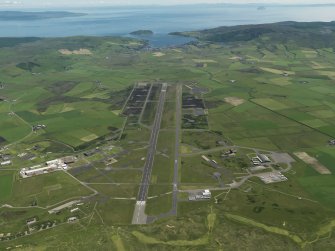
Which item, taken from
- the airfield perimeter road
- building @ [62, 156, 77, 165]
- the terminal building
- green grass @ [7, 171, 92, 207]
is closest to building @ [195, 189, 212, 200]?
the airfield perimeter road

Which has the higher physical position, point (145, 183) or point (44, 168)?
point (44, 168)

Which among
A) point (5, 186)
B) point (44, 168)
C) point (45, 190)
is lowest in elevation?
point (5, 186)

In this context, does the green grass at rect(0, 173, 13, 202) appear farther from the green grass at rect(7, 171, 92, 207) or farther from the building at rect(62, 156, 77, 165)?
the building at rect(62, 156, 77, 165)

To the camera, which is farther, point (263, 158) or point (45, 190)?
point (263, 158)

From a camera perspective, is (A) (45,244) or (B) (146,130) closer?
(A) (45,244)

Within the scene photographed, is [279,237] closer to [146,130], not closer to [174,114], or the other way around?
[146,130]

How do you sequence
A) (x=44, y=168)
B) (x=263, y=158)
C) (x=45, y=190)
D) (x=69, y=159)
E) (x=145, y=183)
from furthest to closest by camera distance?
A: (x=69, y=159), (x=263, y=158), (x=44, y=168), (x=145, y=183), (x=45, y=190)

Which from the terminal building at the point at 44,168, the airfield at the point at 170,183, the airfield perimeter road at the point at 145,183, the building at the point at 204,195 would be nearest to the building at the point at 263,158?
the airfield at the point at 170,183

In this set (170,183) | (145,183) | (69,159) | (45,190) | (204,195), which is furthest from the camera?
(69,159)

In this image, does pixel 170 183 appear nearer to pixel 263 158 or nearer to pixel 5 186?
pixel 263 158

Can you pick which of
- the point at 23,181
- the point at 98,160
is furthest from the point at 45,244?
the point at 98,160

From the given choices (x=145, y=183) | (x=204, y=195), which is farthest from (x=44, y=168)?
(x=204, y=195)
